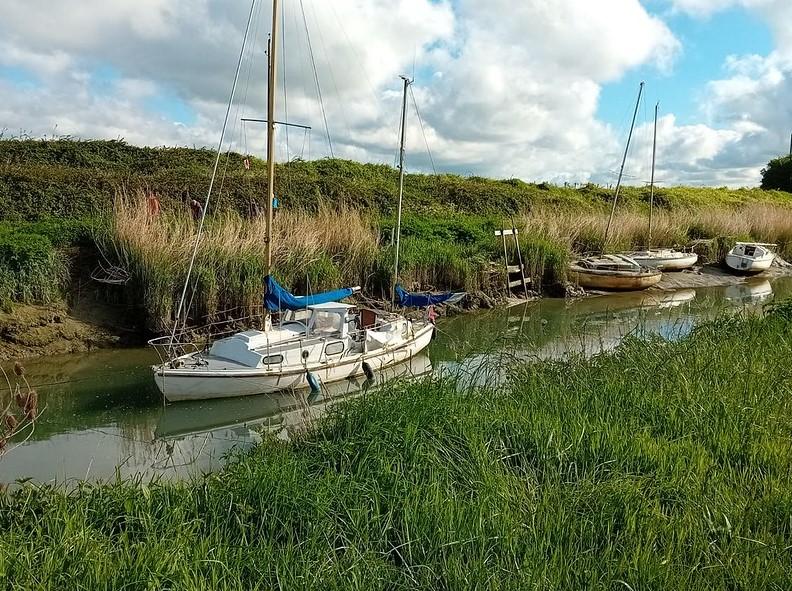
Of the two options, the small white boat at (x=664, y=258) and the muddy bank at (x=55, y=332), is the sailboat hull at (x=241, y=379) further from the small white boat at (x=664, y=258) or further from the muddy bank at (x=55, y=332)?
the small white boat at (x=664, y=258)

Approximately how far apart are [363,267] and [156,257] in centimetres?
549

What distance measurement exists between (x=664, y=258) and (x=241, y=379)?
1951 centimetres

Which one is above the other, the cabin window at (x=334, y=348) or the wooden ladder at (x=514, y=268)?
the wooden ladder at (x=514, y=268)

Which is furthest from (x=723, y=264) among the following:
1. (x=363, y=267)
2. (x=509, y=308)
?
(x=363, y=267)

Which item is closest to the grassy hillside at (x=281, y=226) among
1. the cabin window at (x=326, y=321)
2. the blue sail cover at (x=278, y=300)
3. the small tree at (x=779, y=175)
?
the blue sail cover at (x=278, y=300)

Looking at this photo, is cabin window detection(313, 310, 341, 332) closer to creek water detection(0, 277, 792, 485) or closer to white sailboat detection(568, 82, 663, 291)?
creek water detection(0, 277, 792, 485)

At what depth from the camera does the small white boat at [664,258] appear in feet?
81.0

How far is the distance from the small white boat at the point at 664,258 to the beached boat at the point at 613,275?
3.41 feet

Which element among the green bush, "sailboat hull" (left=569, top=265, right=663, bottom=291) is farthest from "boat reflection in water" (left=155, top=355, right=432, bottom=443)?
"sailboat hull" (left=569, top=265, right=663, bottom=291)

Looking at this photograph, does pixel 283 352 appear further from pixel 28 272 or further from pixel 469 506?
pixel 469 506

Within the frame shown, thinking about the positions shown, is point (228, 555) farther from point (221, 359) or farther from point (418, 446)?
point (221, 359)

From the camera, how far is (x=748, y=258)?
87.7 ft

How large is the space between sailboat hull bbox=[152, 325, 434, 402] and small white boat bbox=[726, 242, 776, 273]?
21.3m

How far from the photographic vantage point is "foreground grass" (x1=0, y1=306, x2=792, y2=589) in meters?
3.84
